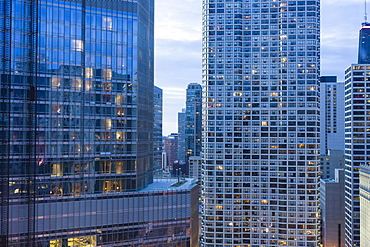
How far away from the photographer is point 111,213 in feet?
248

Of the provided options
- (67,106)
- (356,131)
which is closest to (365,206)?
(356,131)

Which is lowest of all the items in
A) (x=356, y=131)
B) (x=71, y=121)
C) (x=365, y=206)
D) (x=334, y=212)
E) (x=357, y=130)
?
(x=334, y=212)

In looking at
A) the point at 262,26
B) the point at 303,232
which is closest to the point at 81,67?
the point at 262,26

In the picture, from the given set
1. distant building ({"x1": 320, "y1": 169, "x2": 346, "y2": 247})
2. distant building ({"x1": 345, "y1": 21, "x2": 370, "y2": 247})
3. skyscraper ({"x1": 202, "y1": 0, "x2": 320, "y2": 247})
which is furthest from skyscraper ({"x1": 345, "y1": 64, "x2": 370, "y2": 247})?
skyscraper ({"x1": 202, "y1": 0, "x2": 320, "y2": 247})

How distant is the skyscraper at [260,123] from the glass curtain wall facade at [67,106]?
58544mm

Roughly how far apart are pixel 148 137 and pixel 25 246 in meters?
38.1

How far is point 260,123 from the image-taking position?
5399 inches

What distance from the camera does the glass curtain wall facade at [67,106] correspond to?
225 ft

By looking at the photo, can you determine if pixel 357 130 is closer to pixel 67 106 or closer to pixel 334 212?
pixel 334 212

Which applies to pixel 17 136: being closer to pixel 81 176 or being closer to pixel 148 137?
pixel 81 176

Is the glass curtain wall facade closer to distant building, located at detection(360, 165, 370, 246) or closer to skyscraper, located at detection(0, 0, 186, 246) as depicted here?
skyscraper, located at detection(0, 0, 186, 246)

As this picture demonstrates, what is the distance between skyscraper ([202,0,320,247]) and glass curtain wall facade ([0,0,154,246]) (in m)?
58.5

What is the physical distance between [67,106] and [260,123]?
279 ft

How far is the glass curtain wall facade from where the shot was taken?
225 ft
